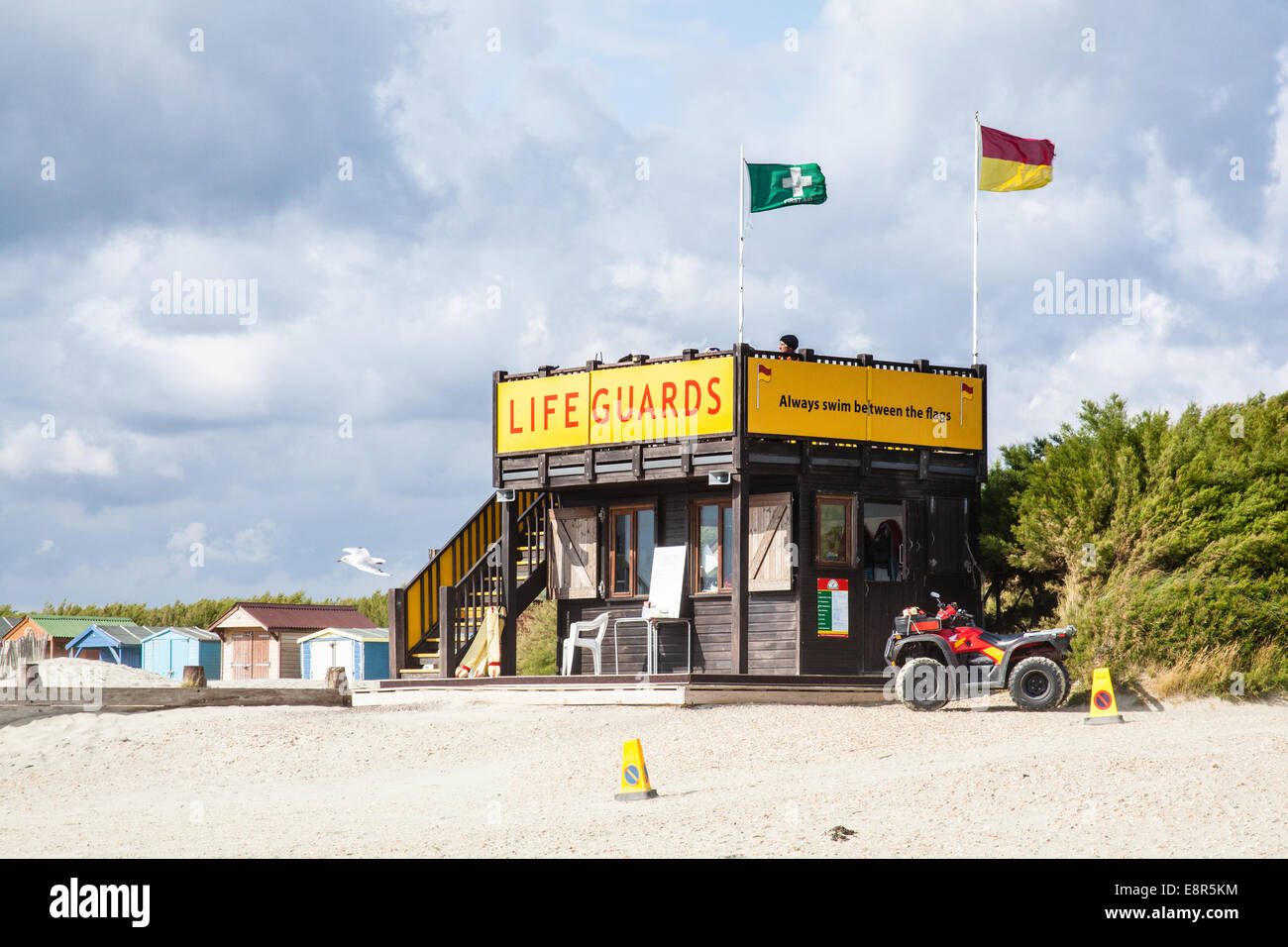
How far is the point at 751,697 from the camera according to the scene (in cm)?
2008

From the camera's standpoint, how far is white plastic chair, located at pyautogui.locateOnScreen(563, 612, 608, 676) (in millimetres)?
22812

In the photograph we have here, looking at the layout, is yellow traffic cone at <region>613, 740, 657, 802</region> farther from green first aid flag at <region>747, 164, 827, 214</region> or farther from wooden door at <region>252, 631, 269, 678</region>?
wooden door at <region>252, 631, 269, 678</region>

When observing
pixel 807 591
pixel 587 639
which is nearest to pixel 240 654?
pixel 587 639

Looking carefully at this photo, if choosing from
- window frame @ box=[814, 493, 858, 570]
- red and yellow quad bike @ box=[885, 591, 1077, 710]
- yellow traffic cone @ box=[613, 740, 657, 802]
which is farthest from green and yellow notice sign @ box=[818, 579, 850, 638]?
yellow traffic cone @ box=[613, 740, 657, 802]

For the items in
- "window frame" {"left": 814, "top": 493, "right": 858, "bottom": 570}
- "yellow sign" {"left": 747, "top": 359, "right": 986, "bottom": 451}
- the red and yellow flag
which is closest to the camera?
"yellow sign" {"left": 747, "top": 359, "right": 986, "bottom": 451}

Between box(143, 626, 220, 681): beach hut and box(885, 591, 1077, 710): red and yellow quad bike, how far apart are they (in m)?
33.1

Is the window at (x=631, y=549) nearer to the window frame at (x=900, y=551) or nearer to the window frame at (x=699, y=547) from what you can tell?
the window frame at (x=699, y=547)

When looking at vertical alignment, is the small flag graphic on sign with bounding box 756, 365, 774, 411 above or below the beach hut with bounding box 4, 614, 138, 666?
above

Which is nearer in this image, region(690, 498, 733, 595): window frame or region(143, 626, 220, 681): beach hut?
region(690, 498, 733, 595): window frame

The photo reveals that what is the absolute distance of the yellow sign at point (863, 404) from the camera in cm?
2144

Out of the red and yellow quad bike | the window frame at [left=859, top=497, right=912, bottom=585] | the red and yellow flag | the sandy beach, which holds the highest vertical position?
the red and yellow flag

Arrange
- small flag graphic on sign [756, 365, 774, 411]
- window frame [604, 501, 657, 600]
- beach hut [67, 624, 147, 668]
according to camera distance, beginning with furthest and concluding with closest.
Answer: 1. beach hut [67, 624, 147, 668]
2. window frame [604, 501, 657, 600]
3. small flag graphic on sign [756, 365, 774, 411]

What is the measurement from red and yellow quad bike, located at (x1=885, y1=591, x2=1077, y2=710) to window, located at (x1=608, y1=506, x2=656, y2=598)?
4884 millimetres

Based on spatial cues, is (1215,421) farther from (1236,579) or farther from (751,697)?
(751,697)
